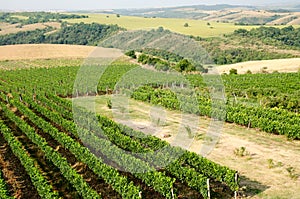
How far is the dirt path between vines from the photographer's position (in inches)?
663

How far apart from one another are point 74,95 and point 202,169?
25.2m

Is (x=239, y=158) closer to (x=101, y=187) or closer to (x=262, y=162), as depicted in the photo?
(x=262, y=162)

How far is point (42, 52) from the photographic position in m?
93.0

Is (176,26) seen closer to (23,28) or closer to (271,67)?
(271,67)

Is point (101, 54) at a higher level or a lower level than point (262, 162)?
higher

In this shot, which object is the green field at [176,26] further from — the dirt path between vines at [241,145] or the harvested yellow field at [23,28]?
the dirt path between vines at [241,145]

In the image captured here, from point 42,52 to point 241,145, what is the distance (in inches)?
3109

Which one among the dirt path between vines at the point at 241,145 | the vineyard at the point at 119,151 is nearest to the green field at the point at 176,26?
the vineyard at the point at 119,151

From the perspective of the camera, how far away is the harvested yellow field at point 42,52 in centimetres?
8794

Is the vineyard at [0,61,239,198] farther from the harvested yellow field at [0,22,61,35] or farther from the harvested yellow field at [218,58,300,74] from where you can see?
the harvested yellow field at [0,22,61,35]

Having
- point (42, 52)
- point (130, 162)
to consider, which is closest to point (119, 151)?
point (130, 162)

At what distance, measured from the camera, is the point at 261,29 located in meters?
128

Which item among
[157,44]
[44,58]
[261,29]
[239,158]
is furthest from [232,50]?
[239,158]

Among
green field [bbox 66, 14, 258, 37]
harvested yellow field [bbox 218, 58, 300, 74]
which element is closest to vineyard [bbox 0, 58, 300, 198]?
harvested yellow field [bbox 218, 58, 300, 74]
